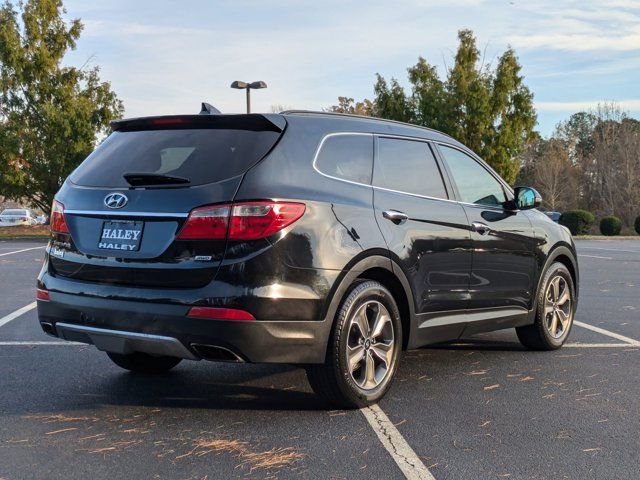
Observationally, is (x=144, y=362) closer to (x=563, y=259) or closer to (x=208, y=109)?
(x=208, y=109)

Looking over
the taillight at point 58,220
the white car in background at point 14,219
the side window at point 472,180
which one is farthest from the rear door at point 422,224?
the white car in background at point 14,219

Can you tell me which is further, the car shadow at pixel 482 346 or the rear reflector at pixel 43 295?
the car shadow at pixel 482 346

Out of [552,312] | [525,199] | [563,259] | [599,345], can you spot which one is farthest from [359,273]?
[599,345]

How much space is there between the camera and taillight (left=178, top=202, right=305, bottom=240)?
13.6ft

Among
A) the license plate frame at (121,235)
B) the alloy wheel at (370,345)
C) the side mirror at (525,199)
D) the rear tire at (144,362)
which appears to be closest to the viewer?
the license plate frame at (121,235)

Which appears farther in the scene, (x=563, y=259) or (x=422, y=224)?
(x=563, y=259)

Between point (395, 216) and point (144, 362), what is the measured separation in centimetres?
218

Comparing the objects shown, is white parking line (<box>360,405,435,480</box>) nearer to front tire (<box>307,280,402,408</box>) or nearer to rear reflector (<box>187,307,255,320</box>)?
front tire (<box>307,280,402,408</box>)

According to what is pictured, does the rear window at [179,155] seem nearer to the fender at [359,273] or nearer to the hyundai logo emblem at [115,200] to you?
the hyundai logo emblem at [115,200]

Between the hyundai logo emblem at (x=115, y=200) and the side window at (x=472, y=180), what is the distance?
2.50 m

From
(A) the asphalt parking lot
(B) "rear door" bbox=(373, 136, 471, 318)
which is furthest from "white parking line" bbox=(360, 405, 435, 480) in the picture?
(B) "rear door" bbox=(373, 136, 471, 318)

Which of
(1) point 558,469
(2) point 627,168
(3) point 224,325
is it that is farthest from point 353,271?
(2) point 627,168

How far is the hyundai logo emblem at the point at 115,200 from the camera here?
14.6 feet

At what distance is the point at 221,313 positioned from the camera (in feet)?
13.5
